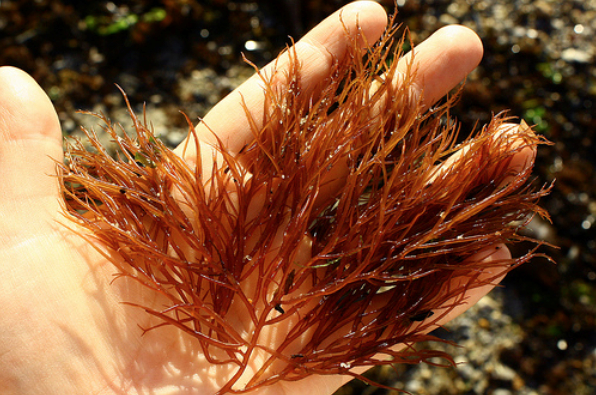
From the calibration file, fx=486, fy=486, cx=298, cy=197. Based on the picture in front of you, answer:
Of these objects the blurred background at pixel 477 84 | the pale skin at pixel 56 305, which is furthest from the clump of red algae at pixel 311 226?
the blurred background at pixel 477 84

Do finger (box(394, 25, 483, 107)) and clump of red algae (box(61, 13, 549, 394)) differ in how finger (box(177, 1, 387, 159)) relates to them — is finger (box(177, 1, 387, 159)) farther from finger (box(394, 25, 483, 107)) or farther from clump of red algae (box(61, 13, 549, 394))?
finger (box(394, 25, 483, 107))

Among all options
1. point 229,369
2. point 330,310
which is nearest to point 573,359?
point 330,310

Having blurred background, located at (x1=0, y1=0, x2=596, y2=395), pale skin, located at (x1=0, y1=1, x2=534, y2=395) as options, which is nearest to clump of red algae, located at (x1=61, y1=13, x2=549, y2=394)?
pale skin, located at (x1=0, y1=1, x2=534, y2=395)

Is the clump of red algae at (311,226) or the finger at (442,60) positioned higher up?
the finger at (442,60)

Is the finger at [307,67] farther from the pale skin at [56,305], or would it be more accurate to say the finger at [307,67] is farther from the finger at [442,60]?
the pale skin at [56,305]

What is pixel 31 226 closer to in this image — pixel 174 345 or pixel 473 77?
pixel 174 345

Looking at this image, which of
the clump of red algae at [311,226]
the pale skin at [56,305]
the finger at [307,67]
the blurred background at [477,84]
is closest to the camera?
the pale skin at [56,305]

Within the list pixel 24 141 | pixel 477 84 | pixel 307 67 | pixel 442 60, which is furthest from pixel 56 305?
pixel 477 84
